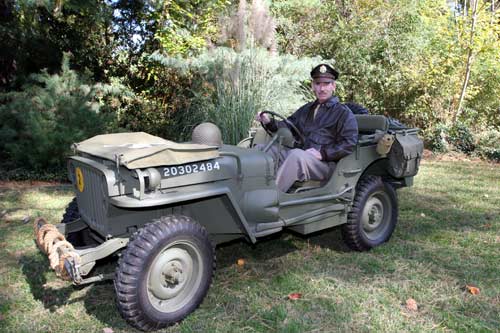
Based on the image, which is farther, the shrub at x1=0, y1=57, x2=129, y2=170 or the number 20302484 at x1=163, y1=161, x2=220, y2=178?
the shrub at x1=0, y1=57, x2=129, y2=170

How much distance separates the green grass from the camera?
9.08ft

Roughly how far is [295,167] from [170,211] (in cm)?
110

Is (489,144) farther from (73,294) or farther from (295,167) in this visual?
(73,294)

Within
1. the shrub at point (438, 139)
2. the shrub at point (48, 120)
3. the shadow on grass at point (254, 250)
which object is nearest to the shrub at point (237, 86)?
the shrub at point (48, 120)

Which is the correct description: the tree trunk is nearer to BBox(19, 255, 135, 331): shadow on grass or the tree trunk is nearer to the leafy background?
the leafy background

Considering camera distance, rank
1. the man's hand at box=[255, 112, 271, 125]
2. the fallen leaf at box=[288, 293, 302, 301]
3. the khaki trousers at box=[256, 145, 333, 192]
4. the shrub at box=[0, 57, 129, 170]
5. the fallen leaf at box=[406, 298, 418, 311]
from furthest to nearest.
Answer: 1. the shrub at box=[0, 57, 129, 170]
2. the man's hand at box=[255, 112, 271, 125]
3. the khaki trousers at box=[256, 145, 333, 192]
4. the fallen leaf at box=[288, 293, 302, 301]
5. the fallen leaf at box=[406, 298, 418, 311]

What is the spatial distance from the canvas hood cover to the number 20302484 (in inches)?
2.3

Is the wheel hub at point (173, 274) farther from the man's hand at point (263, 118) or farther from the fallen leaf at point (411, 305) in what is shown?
the man's hand at point (263, 118)

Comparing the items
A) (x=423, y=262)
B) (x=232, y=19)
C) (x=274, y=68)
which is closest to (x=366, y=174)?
(x=423, y=262)

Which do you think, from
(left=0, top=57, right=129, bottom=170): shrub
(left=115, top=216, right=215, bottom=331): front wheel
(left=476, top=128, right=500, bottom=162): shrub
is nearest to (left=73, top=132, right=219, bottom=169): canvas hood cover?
(left=115, top=216, right=215, bottom=331): front wheel

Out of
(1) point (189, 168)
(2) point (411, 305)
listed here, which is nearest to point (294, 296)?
(2) point (411, 305)

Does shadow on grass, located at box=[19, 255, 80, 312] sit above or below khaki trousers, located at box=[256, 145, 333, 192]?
below

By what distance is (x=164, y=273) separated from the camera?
A: 269 centimetres

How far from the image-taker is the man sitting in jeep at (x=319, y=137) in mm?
3572
